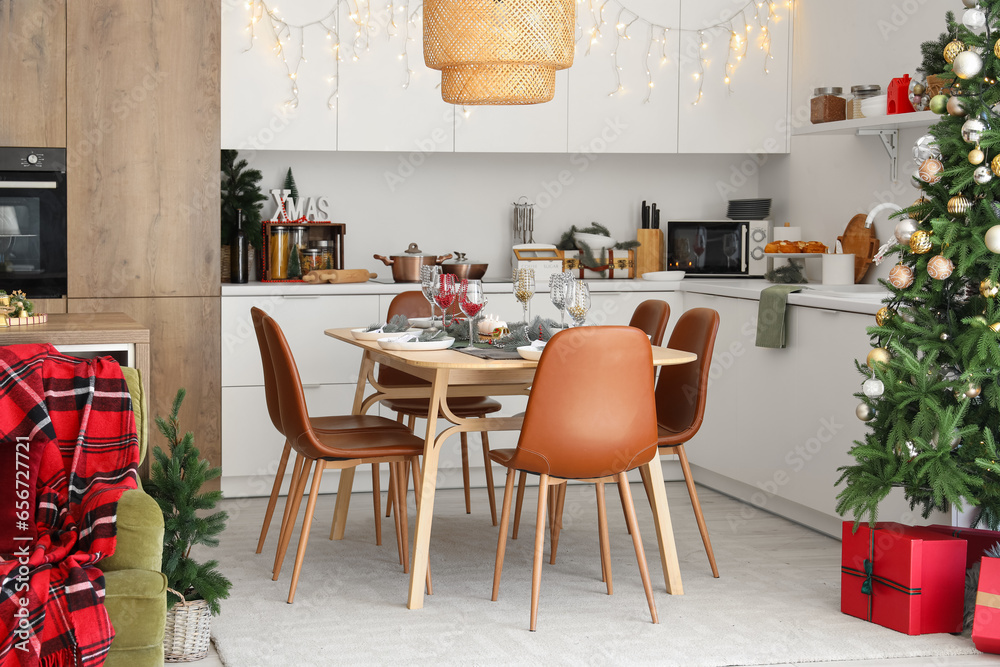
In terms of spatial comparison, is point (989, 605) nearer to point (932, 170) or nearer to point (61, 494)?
point (932, 170)

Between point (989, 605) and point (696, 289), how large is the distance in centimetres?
227

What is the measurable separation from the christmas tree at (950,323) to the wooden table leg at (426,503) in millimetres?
1188

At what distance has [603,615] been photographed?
3.13m

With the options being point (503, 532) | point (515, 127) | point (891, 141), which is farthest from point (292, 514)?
point (891, 141)

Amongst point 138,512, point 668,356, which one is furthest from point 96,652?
point 668,356

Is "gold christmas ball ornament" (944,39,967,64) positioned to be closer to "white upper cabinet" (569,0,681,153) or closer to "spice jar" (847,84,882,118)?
"spice jar" (847,84,882,118)

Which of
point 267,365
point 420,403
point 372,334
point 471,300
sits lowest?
point 420,403

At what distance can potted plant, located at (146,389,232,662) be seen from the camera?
2.77 m

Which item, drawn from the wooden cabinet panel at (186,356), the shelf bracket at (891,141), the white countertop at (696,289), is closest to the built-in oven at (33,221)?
the wooden cabinet panel at (186,356)

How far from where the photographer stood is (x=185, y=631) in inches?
109

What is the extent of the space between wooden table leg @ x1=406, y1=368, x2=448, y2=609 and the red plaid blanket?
89cm

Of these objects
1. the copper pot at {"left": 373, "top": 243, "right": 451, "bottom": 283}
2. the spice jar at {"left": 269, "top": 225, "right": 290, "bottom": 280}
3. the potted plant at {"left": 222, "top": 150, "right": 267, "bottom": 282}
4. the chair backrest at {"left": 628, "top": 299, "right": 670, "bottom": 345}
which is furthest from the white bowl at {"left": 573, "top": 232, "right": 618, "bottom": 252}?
the potted plant at {"left": 222, "top": 150, "right": 267, "bottom": 282}

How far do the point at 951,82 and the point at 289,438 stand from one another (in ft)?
7.32

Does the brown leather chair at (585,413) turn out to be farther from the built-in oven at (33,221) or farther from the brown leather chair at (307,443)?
the built-in oven at (33,221)
